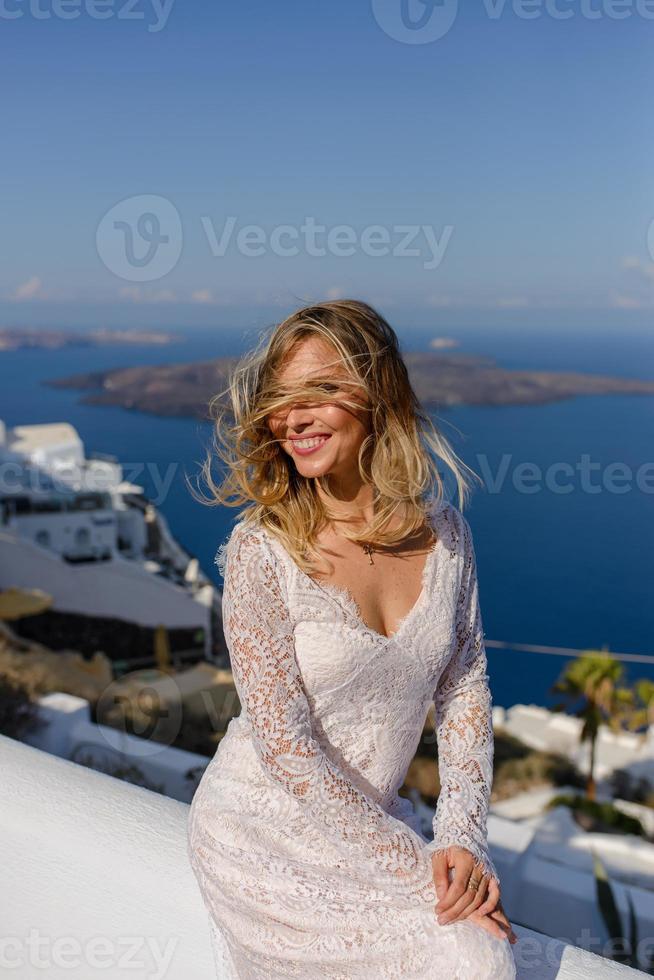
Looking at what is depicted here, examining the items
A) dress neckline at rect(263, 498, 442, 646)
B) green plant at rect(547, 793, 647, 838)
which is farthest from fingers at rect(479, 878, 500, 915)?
green plant at rect(547, 793, 647, 838)

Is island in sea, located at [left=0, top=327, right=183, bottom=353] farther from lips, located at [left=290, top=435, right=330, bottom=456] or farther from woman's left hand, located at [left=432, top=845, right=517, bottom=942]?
woman's left hand, located at [left=432, top=845, right=517, bottom=942]

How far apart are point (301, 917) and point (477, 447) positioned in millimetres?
43773

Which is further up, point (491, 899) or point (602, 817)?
point (491, 899)

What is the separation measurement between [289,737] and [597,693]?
45.8ft

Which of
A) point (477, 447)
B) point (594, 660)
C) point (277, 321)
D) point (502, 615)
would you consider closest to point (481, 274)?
point (477, 447)

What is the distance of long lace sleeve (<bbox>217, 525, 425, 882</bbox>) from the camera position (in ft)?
3.77

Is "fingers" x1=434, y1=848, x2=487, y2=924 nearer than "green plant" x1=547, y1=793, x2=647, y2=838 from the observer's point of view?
Yes

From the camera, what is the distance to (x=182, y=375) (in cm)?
3388

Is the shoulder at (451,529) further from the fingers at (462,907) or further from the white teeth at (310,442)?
the fingers at (462,907)

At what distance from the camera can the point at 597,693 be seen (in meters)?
14.1

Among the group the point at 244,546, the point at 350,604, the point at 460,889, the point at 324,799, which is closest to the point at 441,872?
the point at 460,889

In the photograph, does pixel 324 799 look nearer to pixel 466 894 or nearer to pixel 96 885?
pixel 466 894

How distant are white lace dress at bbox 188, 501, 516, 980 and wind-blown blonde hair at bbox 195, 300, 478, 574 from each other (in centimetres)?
9

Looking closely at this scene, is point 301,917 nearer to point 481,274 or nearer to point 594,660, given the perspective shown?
point 594,660
